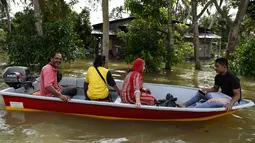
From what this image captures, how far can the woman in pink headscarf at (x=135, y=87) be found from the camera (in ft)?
17.7

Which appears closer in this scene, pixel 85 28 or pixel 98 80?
pixel 98 80

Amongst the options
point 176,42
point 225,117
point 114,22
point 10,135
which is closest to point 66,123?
point 10,135

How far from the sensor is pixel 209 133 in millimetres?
5391

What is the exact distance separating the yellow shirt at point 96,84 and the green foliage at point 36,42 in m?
5.69

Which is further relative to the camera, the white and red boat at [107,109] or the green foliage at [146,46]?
the green foliage at [146,46]

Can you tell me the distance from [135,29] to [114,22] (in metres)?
9.92

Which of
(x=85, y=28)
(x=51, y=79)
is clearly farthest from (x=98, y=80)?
(x=85, y=28)

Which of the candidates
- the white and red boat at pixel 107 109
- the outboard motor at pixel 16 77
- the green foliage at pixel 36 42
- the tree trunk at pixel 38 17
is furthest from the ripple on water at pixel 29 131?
the tree trunk at pixel 38 17

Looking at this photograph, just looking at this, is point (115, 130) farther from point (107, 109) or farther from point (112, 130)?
point (107, 109)

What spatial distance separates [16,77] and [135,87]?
2763 mm

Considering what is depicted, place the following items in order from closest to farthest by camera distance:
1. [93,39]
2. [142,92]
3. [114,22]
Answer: [142,92], [114,22], [93,39]

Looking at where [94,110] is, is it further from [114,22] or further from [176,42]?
[114,22]

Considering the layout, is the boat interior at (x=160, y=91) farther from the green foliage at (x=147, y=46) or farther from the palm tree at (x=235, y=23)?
the palm tree at (x=235, y=23)

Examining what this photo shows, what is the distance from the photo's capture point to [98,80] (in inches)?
225
